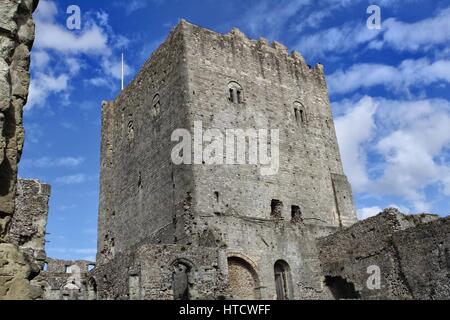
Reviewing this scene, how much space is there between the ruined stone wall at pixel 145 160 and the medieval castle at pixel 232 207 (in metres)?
0.10

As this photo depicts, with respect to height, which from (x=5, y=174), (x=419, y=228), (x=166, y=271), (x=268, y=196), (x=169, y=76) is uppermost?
(x=169, y=76)

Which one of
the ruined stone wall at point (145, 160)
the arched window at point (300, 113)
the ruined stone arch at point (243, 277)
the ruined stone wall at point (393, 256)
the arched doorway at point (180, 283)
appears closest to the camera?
the ruined stone wall at point (393, 256)

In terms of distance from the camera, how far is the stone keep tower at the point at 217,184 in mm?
16109

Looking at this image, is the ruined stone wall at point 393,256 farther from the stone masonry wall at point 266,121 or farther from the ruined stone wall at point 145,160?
the ruined stone wall at point 145,160

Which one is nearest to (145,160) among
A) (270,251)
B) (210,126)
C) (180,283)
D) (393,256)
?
(210,126)

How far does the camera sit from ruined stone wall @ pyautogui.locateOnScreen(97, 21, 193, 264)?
2067 centimetres

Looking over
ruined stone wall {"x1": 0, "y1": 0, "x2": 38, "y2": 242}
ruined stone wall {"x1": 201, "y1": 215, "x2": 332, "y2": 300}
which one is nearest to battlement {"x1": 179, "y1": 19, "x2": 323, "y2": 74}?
ruined stone wall {"x1": 201, "y1": 215, "x2": 332, "y2": 300}

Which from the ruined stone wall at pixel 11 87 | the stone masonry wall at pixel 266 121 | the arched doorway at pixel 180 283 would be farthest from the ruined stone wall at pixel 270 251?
the ruined stone wall at pixel 11 87

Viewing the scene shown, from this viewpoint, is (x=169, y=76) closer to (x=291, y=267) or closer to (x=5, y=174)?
(x=291, y=267)

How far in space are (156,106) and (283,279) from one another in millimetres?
10692
